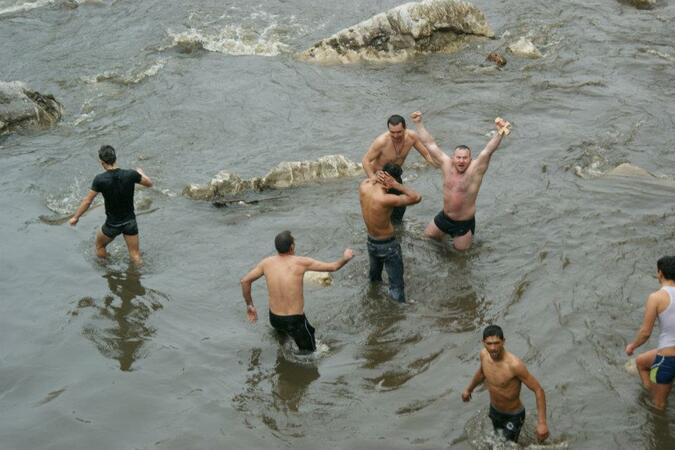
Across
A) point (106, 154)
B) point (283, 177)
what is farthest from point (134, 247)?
point (283, 177)

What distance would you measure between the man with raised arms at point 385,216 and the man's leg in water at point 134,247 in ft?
9.94

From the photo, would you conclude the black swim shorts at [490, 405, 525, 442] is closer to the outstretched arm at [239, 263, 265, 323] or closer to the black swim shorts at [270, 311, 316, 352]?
the black swim shorts at [270, 311, 316, 352]

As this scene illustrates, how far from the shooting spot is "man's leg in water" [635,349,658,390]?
256 inches

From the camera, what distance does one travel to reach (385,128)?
13414mm

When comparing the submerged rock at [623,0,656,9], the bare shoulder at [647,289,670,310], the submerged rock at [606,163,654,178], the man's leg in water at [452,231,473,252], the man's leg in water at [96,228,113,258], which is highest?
the bare shoulder at [647,289,670,310]

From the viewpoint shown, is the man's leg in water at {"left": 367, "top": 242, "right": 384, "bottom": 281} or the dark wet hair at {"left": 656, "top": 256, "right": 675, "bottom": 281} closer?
the dark wet hair at {"left": 656, "top": 256, "right": 675, "bottom": 281}

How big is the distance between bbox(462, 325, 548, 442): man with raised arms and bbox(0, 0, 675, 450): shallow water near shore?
339 millimetres

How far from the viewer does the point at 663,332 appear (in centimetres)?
629

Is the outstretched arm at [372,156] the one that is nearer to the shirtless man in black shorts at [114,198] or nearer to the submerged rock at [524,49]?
the shirtless man in black shorts at [114,198]

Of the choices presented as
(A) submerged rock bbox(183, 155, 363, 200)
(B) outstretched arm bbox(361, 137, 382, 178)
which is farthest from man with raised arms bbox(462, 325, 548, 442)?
(A) submerged rock bbox(183, 155, 363, 200)

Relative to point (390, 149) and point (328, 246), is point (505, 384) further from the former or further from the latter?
point (328, 246)

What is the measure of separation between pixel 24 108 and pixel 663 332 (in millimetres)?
12066

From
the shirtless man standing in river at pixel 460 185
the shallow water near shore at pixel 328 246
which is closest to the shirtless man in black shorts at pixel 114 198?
the shallow water near shore at pixel 328 246

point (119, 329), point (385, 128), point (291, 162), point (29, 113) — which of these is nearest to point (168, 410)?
point (119, 329)
